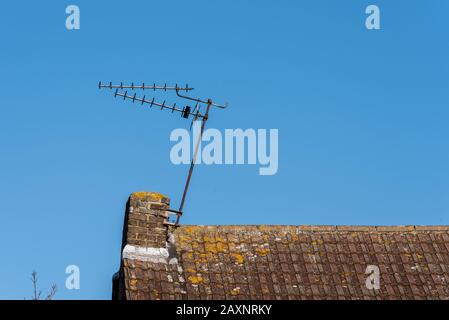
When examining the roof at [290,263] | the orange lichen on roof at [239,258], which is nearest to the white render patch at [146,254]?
the roof at [290,263]

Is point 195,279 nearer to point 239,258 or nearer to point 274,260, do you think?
point 239,258

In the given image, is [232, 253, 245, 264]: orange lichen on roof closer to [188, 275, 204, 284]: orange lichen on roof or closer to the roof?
the roof

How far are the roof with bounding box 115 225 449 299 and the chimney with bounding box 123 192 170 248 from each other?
15 cm

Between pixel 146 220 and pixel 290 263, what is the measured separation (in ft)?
8.10

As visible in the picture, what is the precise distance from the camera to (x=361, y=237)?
17.7 meters

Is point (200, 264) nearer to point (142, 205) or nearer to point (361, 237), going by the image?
point (142, 205)

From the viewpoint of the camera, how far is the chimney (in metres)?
16.8

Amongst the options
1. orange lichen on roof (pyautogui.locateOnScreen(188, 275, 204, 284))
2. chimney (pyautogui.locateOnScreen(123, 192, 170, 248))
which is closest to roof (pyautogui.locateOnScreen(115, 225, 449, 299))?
orange lichen on roof (pyautogui.locateOnScreen(188, 275, 204, 284))

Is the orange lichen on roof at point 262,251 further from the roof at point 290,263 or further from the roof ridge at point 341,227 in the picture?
the roof ridge at point 341,227

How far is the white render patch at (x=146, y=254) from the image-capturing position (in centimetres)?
1653

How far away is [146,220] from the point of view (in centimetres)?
1695

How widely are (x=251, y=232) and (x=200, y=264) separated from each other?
133cm
